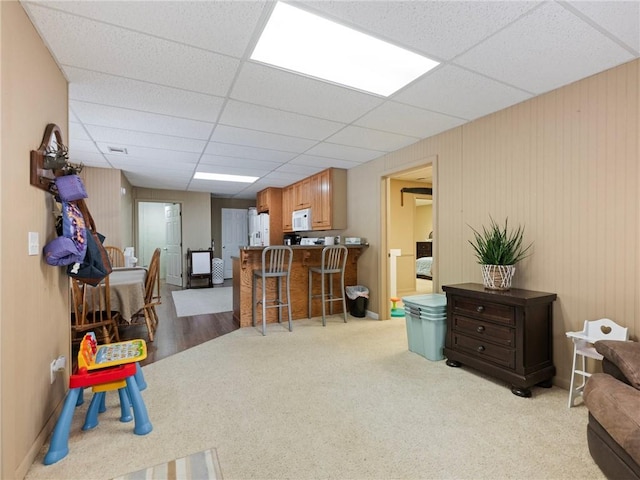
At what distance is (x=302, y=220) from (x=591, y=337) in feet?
14.6

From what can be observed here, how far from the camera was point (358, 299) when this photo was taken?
4590 mm

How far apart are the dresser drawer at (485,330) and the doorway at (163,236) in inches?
257

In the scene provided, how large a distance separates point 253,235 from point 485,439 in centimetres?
682

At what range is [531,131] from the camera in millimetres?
2541

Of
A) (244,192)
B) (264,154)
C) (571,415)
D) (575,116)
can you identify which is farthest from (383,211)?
(244,192)

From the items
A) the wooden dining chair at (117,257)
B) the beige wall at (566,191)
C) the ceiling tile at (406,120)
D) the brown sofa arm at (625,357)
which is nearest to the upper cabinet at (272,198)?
the wooden dining chair at (117,257)

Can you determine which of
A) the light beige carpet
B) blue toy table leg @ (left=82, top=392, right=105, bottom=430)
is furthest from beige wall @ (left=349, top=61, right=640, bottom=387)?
blue toy table leg @ (left=82, top=392, right=105, bottom=430)

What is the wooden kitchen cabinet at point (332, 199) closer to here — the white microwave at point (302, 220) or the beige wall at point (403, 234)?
the white microwave at point (302, 220)

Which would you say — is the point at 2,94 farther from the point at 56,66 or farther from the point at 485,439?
the point at 485,439

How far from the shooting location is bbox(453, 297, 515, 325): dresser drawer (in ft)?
7.70

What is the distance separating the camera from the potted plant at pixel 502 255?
253cm

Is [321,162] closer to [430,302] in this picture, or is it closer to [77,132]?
[430,302]

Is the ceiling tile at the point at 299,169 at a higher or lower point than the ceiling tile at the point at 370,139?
lower

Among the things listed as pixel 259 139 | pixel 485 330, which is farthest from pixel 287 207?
pixel 485 330
